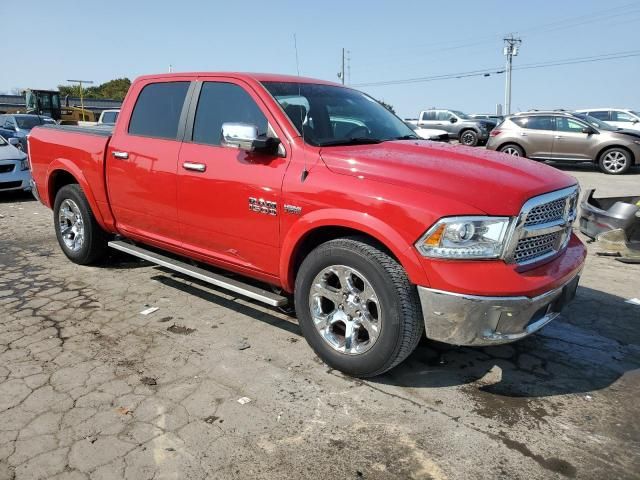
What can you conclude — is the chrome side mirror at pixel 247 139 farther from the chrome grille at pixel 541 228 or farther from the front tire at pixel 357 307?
the chrome grille at pixel 541 228

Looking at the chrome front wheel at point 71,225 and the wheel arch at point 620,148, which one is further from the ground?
the wheel arch at point 620,148

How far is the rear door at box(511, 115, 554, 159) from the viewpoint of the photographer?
15.5 meters

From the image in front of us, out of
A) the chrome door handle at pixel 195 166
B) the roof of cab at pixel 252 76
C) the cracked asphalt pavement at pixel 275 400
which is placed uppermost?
the roof of cab at pixel 252 76

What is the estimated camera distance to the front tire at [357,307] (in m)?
3.02

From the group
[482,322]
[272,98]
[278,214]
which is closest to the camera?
[482,322]

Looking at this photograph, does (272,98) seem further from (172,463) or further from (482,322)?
(172,463)

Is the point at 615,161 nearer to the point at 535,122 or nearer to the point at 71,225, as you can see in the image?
the point at 535,122

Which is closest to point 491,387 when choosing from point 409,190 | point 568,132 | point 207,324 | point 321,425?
point 321,425

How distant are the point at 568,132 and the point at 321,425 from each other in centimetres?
1494

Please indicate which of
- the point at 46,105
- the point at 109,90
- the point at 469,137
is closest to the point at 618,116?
the point at 469,137

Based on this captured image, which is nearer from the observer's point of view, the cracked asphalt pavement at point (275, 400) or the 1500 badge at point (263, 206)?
the cracked asphalt pavement at point (275, 400)

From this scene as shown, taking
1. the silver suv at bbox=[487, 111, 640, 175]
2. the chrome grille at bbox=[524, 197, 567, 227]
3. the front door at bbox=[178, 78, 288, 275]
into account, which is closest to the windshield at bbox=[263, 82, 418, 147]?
the front door at bbox=[178, 78, 288, 275]

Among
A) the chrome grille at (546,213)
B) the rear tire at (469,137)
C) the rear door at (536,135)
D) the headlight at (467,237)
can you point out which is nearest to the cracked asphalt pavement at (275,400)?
the headlight at (467,237)

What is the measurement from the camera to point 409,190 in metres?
2.97
